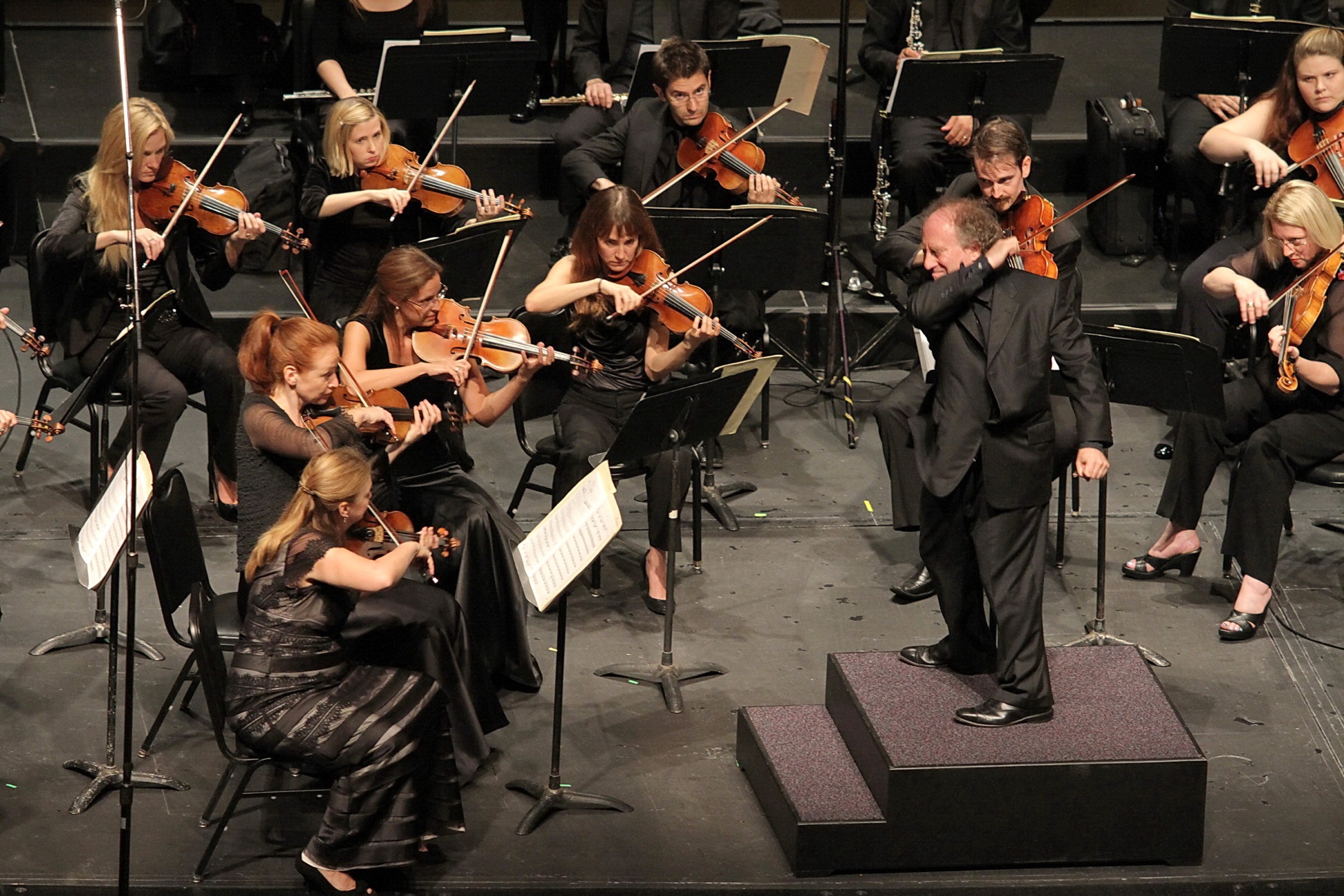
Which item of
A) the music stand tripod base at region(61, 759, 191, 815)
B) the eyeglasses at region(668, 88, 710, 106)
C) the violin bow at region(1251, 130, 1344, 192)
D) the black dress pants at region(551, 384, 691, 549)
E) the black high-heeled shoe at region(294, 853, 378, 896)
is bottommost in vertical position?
the black high-heeled shoe at region(294, 853, 378, 896)

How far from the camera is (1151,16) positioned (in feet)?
29.5

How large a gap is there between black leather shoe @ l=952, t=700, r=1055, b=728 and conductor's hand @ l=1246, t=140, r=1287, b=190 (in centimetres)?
261

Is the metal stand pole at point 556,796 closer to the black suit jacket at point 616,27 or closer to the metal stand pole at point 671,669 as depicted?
the metal stand pole at point 671,669

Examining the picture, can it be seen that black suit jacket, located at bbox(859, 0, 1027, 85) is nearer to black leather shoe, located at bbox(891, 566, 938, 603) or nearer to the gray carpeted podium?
black leather shoe, located at bbox(891, 566, 938, 603)

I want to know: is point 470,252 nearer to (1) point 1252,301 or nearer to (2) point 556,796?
(2) point 556,796

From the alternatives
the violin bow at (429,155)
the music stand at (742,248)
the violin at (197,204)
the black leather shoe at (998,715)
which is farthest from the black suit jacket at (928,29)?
the black leather shoe at (998,715)

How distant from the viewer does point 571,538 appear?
12.9 ft

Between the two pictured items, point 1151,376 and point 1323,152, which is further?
point 1323,152

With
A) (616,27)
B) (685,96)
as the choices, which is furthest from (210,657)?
(616,27)

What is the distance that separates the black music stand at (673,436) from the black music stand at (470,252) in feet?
3.69

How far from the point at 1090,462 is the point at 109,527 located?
2.44 meters

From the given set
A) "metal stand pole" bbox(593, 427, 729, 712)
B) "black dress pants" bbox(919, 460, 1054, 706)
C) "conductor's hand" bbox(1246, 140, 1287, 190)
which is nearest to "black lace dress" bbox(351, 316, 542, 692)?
"metal stand pole" bbox(593, 427, 729, 712)

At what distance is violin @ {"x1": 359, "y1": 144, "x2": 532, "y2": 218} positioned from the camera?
19.8 feet

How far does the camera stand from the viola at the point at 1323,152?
599 cm
